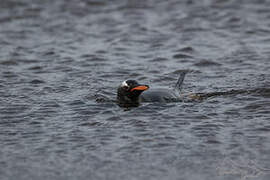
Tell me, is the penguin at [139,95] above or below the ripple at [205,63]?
above

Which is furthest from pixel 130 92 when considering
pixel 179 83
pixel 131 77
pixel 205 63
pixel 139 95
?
pixel 205 63

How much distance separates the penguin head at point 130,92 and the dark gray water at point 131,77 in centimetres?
25

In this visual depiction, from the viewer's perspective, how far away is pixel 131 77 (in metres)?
10.6

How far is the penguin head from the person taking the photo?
8805 millimetres

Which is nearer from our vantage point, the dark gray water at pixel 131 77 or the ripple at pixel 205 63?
the dark gray water at pixel 131 77

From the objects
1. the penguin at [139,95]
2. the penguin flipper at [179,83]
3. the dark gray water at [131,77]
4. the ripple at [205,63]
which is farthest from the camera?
the ripple at [205,63]

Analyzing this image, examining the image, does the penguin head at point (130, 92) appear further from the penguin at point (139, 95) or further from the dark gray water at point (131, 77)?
the dark gray water at point (131, 77)

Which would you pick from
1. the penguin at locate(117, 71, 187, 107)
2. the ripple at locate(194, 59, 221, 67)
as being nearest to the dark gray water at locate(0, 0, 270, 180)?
the ripple at locate(194, 59, 221, 67)

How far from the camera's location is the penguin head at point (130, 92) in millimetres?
8805

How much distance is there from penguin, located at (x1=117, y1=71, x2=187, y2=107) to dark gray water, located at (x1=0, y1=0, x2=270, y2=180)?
0.64ft

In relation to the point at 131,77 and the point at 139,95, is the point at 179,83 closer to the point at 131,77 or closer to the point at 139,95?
the point at 139,95

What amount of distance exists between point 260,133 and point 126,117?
198 cm

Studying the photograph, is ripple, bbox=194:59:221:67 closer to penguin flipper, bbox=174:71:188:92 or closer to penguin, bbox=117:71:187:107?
penguin flipper, bbox=174:71:188:92

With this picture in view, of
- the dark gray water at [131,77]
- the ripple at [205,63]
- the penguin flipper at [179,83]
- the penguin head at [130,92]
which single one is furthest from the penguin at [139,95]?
→ the ripple at [205,63]
